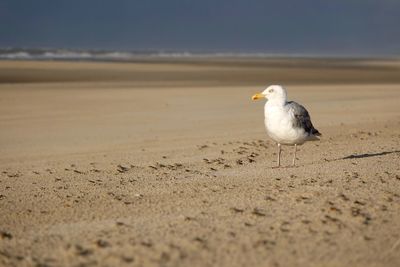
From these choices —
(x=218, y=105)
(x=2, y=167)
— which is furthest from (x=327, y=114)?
(x=2, y=167)

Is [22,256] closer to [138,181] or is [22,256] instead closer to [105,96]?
[138,181]

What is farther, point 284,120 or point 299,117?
point 299,117

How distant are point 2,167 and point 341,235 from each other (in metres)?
5.86

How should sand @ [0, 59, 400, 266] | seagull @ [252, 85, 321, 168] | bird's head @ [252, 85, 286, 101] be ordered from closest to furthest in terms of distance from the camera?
sand @ [0, 59, 400, 266]
seagull @ [252, 85, 321, 168]
bird's head @ [252, 85, 286, 101]

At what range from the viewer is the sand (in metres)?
4.08

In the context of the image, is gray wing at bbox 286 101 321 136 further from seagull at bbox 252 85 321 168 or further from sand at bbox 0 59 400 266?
sand at bbox 0 59 400 266

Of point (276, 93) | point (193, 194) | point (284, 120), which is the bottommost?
point (193, 194)

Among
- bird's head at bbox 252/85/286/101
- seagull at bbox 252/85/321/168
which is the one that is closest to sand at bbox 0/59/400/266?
seagull at bbox 252/85/321/168

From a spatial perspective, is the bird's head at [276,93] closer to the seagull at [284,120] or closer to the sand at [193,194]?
the seagull at [284,120]

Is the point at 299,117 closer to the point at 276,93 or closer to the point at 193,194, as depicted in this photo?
the point at 276,93

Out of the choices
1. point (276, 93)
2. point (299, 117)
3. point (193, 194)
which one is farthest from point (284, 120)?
point (193, 194)

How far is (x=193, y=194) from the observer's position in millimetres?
5828

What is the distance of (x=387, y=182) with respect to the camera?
621 centimetres

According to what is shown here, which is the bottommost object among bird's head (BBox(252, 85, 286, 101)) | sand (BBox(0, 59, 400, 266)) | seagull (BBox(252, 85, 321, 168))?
sand (BBox(0, 59, 400, 266))
